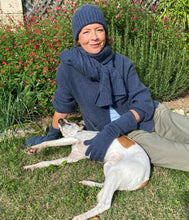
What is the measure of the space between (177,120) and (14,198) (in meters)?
1.78

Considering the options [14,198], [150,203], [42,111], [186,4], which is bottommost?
[150,203]

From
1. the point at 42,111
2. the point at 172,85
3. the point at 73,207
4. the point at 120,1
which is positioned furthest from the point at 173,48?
the point at 73,207

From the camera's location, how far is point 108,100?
7.59 ft

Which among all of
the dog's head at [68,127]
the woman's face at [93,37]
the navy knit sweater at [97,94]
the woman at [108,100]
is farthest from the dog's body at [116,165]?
the woman's face at [93,37]

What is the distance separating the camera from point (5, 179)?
7.89 feet

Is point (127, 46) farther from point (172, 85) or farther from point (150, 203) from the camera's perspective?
point (150, 203)

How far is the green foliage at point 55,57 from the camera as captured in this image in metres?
3.44

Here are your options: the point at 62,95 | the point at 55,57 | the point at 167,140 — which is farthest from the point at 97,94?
the point at 55,57

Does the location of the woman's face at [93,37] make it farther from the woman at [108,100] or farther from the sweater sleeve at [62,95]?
the sweater sleeve at [62,95]

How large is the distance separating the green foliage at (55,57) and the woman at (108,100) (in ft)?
3.27

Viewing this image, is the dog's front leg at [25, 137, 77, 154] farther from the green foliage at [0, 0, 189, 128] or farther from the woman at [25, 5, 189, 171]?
the green foliage at [0, 0, 189, 128]

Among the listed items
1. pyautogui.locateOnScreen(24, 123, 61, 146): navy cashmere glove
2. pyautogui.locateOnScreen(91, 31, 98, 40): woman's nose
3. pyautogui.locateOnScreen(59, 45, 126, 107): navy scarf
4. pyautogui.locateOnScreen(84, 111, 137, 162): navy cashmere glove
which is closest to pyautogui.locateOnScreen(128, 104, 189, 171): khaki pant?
pyautogui.locateOnScreen(84, 111, 137, 162): navy cashmere glove

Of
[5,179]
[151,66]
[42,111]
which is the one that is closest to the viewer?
[5,179]

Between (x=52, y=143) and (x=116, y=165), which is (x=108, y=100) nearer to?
(x=116, y=165)
